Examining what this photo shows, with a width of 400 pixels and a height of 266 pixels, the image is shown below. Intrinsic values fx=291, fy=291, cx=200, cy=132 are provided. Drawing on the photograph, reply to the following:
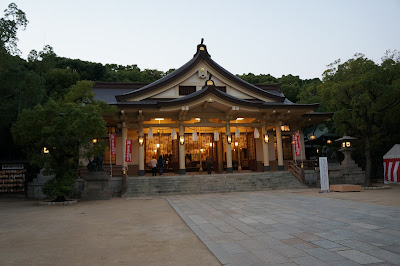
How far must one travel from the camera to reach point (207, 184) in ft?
56.6

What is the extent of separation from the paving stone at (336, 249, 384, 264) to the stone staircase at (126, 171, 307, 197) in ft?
38.7

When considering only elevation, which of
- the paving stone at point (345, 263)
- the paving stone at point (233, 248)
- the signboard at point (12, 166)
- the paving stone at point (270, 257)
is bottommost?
the paving stone at point (233, 248)

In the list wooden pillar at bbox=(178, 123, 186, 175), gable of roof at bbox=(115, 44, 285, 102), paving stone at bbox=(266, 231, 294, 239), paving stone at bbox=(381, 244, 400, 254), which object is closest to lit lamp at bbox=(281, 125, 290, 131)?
gable of roof at bbox=(115, 44, 285, 102)

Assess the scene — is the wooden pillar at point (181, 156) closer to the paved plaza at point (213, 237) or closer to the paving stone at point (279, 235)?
the paved plaza at point (213, 237)

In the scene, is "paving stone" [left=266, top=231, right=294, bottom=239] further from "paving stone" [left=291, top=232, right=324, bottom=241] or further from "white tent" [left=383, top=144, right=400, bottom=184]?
"white tent" [left=383, top=144, right=400, bottom=184]

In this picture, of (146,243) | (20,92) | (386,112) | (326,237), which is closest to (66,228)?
(146,243)

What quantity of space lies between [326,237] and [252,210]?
3.95m

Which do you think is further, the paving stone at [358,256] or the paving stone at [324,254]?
the paving stone at [324,254]

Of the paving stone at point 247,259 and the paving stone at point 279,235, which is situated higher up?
the paving stone at point 247,259

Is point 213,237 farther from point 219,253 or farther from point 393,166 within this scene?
point 393,166

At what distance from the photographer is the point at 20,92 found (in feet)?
63.0

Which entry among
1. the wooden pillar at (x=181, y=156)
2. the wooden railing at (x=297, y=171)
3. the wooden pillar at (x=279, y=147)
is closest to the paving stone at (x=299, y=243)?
the wooden railing at (x=297, y=171)

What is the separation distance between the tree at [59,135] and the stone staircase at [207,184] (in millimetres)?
3488

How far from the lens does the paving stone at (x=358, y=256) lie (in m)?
4.36
